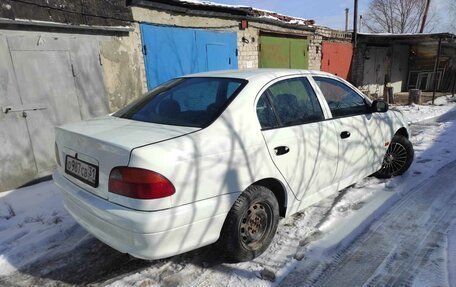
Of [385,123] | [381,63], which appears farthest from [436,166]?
[381,63]

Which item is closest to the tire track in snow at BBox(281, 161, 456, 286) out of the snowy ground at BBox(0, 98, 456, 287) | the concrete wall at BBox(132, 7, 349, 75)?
the snowy ground at BBox(0, 98, 456, 287)

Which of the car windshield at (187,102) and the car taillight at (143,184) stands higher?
the car windshield at (187,102)

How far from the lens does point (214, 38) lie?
766 centimetres

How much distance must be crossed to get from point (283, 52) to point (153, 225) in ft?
28.9

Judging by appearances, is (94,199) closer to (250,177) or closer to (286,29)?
(250,177)

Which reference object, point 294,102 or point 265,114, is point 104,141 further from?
point 294,102

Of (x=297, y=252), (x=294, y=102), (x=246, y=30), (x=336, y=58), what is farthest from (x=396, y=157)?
(x=336, y=58)

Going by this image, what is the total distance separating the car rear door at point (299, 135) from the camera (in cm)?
285

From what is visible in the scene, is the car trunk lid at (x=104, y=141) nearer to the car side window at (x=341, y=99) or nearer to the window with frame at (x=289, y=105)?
the window with frame at (x=289, y=105)

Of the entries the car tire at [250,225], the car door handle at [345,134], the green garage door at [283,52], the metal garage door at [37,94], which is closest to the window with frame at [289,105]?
the car door handle at [345,134]

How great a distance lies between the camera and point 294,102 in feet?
10.5

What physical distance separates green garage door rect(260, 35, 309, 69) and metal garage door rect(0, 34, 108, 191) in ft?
16.9

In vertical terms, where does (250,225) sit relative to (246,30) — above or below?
below

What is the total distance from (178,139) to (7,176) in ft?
11.5
